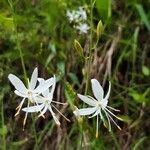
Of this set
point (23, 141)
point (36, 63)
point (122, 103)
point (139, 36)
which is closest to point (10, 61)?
point (36, 63)

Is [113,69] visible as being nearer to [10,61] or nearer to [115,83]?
[115,83]

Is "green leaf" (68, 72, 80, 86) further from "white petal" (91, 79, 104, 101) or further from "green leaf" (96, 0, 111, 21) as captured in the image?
"white petal" (91, 79, 104, 101)

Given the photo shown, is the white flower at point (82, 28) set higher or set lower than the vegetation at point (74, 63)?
higher

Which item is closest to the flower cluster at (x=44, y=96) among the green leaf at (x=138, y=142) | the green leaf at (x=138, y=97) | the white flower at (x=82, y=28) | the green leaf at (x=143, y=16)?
the green leaf at (x=138, y=142)

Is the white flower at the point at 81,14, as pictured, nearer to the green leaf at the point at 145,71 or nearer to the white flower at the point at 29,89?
the green leaf at the point at 145,71

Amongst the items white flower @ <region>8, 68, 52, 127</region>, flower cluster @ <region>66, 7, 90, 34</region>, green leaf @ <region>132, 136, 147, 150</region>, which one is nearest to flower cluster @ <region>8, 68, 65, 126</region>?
white flower @ <region>8, 68, 52, 127</region>

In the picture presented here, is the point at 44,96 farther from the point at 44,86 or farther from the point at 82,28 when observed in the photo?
the point at 82,28
